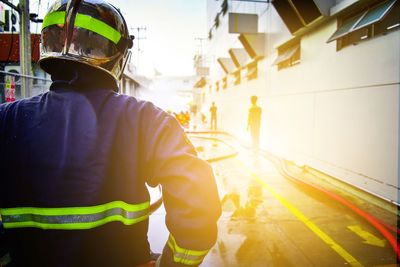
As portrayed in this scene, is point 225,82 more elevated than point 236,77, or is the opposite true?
point 225,82

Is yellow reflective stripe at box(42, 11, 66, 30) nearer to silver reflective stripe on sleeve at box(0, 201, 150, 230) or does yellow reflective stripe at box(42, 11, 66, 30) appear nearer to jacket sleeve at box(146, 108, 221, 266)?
jacket sleeve at box(146, 108, 221, 266)

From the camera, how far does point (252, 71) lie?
11.8 meters

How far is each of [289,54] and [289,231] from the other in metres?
6.40

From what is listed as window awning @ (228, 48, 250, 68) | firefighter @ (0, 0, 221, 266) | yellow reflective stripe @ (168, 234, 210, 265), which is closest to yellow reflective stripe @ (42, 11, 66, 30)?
firefighter @ (0, 0, 221, 266)

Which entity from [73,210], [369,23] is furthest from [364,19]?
[73,210]

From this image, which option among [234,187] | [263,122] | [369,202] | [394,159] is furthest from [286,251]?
[263,122]

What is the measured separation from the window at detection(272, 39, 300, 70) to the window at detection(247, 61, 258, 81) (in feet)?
8.40

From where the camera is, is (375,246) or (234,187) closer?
(375,246)

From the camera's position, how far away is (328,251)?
2916 mm

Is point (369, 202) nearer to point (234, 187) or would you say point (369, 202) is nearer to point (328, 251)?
point (328, 251)

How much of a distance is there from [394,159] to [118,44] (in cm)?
510

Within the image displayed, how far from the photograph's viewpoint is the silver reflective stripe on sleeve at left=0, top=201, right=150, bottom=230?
92 centimetres


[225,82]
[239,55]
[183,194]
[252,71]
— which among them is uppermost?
[239,55]

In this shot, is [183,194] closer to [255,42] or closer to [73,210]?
[73,210]
